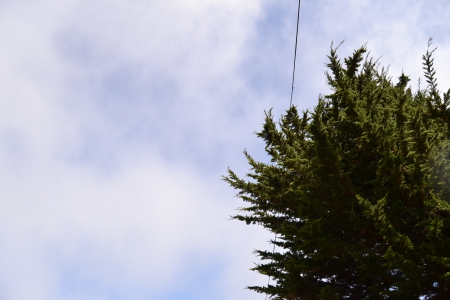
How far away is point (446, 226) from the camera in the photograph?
8516mm

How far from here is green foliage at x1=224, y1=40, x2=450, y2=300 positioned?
26.5 ft

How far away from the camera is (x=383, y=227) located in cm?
812

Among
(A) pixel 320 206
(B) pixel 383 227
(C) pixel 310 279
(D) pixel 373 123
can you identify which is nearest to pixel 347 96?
(D) pixel 373 123

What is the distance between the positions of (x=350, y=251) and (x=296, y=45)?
5.41 meters

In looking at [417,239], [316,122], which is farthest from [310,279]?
[316,122]

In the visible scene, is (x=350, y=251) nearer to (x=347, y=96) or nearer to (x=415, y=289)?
(x=415, y=289)

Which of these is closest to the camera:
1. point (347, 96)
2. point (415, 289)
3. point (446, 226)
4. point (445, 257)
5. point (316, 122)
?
point (445, 257)

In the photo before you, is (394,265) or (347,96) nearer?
(394,265)

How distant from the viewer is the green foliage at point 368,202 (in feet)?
26.5

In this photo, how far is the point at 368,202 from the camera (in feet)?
26.1

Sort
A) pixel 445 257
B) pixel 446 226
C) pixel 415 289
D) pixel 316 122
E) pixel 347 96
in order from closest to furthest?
pixel 445 257 < pixel 415 289 < pixel 446 226 < pixel 316 122 < pixel 347 96

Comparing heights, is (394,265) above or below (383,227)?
below

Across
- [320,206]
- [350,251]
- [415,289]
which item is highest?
[320,206]

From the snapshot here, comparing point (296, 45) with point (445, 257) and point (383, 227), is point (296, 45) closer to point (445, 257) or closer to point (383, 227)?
point (383, 227)
